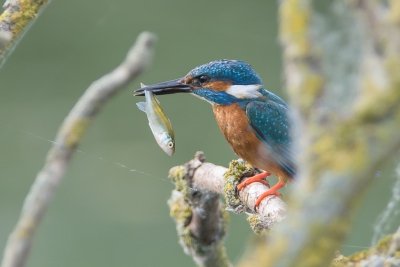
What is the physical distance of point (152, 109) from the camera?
1848mm

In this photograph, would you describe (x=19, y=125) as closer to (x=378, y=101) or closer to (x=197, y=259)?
(x=197, y=259)

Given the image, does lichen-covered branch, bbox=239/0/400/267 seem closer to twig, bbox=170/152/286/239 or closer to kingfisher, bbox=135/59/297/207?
twig, bbox=170/152/286/239

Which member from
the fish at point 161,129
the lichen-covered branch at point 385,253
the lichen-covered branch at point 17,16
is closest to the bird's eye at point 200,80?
the fish at point 161,129

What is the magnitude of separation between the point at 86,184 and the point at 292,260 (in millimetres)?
3876

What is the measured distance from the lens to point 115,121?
14.1ft

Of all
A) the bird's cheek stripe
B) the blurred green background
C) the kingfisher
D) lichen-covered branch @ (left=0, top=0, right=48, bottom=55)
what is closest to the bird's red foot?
the kingfisher

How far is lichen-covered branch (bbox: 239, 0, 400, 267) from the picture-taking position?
0.37m

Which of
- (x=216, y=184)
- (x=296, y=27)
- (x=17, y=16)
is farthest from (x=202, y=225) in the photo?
(x=296, y=27)

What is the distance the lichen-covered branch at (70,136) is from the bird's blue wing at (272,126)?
1514 mm

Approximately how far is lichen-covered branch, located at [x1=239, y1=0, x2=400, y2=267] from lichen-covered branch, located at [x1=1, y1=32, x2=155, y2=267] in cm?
14

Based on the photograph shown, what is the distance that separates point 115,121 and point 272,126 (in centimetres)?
240

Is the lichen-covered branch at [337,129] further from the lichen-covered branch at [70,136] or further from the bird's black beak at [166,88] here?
the bird's black beak at [166,88]

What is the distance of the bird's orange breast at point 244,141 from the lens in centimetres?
197

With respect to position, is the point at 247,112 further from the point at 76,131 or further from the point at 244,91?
the point at 76,131
